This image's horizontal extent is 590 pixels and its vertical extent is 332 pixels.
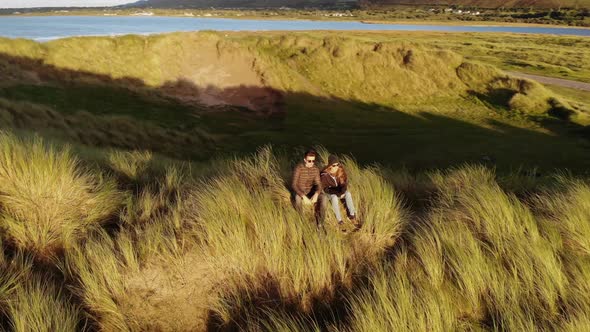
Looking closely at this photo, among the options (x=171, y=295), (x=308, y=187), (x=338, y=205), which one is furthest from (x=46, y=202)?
(x=338, y=205)

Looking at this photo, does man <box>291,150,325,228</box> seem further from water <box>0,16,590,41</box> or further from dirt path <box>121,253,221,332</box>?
water <box>0,16,590,41</box>

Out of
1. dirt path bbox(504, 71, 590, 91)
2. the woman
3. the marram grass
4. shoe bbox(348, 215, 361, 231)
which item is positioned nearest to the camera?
the marram grass

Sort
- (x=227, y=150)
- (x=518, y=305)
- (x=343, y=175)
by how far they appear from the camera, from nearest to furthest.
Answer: (x=518, y=305) → (x=343, y=175) → (x=227, y=150)

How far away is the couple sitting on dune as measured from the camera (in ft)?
18.3

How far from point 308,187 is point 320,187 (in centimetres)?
18

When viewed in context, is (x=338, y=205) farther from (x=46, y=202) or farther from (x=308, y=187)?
(x=46, y=202)

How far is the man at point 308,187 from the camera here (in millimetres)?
5625

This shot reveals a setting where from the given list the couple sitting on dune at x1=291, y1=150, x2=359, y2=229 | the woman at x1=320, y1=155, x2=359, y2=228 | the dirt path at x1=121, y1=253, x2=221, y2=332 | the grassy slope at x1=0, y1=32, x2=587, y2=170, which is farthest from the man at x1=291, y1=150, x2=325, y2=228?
the grassy slope at x1=0, y1=32, x2=587, y2=170

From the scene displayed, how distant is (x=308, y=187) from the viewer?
5.91 metres

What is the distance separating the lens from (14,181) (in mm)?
5113

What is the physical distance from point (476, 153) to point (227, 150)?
11262 mm

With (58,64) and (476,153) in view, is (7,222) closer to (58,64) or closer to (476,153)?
(476,153)

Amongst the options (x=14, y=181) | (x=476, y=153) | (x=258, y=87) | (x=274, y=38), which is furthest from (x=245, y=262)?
(x=274, y=38)

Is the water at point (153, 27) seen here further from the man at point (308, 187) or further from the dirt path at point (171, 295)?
the dirt path at point (171, 295)
